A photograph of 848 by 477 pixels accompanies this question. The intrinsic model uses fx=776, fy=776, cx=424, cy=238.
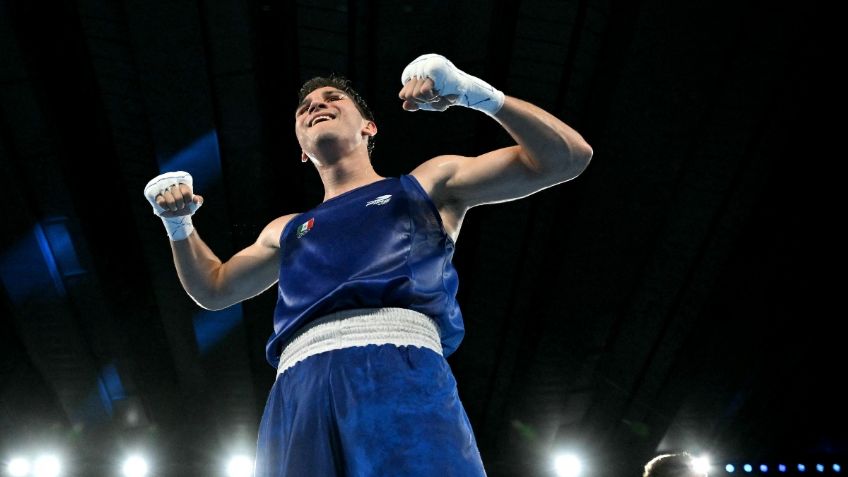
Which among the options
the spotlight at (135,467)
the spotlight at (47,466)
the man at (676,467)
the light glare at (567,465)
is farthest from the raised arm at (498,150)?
the spotlight at (47,466)

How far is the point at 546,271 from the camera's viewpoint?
19.5 ft

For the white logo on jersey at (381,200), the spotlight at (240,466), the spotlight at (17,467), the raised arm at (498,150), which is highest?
the raised arm at (498,150)

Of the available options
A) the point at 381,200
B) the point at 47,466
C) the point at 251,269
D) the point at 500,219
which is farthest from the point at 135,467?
the point at 381,200

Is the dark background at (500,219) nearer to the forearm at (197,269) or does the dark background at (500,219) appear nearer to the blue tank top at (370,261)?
the forearm at (197,269)

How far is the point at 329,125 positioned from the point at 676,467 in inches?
98.9

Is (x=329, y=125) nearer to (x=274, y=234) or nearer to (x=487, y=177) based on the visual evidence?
(x=274, y=234)

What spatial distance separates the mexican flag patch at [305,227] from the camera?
1896 millimetres

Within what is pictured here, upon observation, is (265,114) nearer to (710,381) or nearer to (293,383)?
(293,383)

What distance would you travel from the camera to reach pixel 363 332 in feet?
5.32

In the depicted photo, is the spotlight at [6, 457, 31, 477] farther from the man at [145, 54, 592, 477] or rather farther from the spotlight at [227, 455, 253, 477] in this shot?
the man at [145, 54, 592, 477]

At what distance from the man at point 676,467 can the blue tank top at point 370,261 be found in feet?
7.35

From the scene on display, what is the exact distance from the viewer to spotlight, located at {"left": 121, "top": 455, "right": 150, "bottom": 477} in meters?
7.10

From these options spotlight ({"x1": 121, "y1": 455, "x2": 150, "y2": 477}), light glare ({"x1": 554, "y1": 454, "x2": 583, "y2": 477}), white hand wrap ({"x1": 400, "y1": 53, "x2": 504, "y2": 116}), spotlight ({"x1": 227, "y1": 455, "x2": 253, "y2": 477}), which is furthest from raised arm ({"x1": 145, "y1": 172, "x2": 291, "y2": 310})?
light glare ({"x1": 554, "y1": 454, "x2": 583, "y2": 477})

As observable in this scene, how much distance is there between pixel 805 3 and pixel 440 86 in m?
3.23
